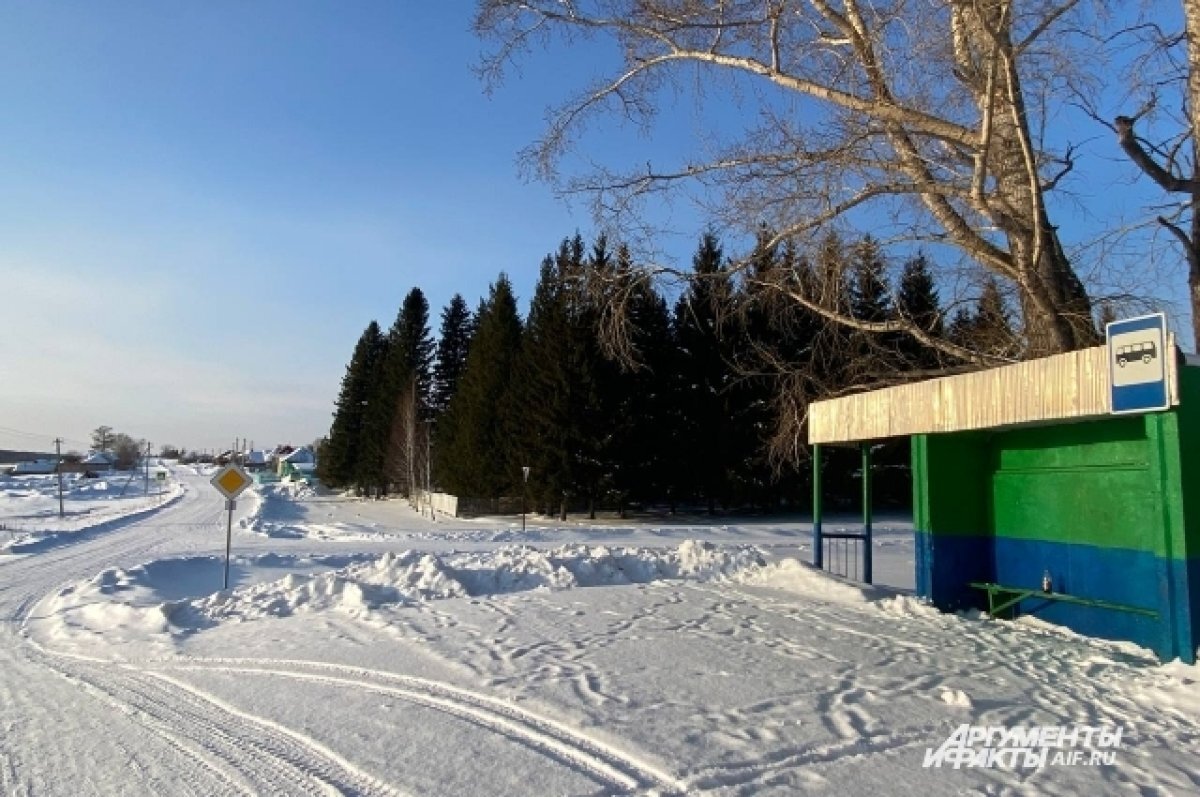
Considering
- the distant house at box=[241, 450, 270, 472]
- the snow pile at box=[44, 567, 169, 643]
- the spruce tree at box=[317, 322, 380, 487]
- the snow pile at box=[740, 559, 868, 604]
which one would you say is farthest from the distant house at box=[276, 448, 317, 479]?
the snow pile at box=[740, 559, 868, 604]

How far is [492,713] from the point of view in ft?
21.2

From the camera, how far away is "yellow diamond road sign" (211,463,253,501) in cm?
1611

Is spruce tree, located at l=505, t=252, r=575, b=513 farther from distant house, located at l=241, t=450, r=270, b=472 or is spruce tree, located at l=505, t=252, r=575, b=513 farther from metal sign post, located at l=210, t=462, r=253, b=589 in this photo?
distant house, located at l=241, t=450, r=270, b=472

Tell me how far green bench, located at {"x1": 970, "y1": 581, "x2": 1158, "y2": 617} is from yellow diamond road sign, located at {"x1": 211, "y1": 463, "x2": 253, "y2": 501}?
12.2 m

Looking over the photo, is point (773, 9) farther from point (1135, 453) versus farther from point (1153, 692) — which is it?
point (1153, 692)

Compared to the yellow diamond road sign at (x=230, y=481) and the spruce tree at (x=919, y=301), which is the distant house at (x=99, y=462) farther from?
the spruce tree at (x=919, y=301)

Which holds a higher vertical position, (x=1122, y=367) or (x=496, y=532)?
(x=1122, y=367)

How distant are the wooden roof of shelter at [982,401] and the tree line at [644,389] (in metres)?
0.42

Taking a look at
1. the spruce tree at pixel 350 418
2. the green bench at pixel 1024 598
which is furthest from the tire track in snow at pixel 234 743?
the spruce tree at pixel 350 418

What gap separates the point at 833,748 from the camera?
5480 mm

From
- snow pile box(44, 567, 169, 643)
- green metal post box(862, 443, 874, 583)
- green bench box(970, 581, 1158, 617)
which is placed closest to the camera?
green bench box(970, 581, 1158, 617)

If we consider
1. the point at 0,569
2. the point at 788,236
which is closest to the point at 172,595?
the point at 0,569

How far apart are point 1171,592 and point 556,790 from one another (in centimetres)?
560

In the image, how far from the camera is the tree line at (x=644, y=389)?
1130 centimetres
